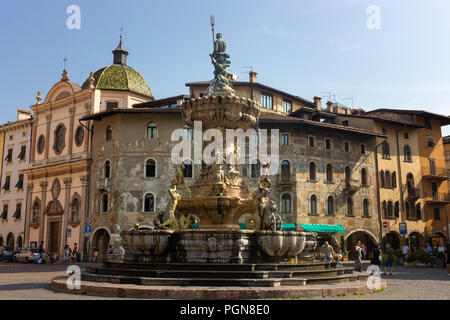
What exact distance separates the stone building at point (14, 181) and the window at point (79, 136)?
30.1 feet

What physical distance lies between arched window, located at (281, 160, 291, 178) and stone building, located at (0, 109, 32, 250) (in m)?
25.3

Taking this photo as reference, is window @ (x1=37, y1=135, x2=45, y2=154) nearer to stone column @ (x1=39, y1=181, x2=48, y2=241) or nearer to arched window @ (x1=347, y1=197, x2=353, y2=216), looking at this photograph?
stone column @ (x1=39, y1=181, x2=48, y2=241)

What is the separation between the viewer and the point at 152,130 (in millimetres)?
36531

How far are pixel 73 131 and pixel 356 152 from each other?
24.1 metres

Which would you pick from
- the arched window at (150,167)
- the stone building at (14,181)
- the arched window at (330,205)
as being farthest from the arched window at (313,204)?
the stone building at (14,181)

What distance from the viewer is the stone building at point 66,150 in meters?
39.2

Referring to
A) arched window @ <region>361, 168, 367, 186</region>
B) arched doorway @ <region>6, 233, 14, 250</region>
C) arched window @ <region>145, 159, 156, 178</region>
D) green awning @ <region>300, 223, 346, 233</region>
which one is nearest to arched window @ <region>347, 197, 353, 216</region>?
green awning @ <region>300, 223, 346, 233</region>

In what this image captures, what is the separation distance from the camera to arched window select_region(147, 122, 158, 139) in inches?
1433

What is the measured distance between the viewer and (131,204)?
35.0 meters

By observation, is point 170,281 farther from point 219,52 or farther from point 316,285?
point 219,52

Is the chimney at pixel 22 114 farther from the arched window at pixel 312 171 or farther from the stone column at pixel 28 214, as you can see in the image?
the arched window at pixel 312 171

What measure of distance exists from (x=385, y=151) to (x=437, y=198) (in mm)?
7209

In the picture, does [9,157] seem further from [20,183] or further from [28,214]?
[28,214]

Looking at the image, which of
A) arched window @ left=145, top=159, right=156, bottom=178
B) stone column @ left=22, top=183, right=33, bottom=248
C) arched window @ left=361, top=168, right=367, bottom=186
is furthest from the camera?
stone column @ left=22, top=183, right=33, bottom=248
